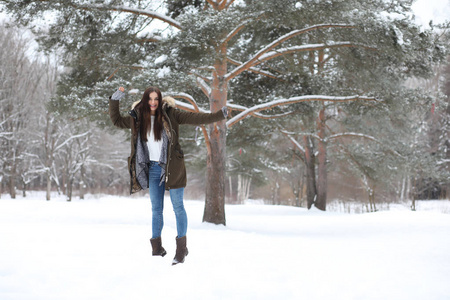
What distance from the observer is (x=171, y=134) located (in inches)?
155

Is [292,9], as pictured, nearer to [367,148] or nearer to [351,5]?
[351,5]

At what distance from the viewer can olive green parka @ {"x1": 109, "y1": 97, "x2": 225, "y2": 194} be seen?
12.7 ft

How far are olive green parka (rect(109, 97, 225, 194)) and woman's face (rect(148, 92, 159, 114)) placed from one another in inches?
4.1

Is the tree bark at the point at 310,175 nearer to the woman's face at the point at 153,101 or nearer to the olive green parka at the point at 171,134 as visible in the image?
the olive green parka at the point at 171,134

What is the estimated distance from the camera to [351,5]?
23.9 feet

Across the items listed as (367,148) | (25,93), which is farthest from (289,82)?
(25,93)

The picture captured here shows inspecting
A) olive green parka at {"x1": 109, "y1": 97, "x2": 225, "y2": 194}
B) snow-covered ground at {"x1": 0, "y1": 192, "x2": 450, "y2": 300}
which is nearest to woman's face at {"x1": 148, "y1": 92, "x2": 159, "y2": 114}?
olive green parka at {"x1": 109, "y1": 97, "x2": 225, "y2": 194}

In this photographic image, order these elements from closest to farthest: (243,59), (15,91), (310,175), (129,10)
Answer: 1. (129,10)
2. (243,59)
3. (310,175)
4. (15,91)

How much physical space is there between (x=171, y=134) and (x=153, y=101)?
0.39m

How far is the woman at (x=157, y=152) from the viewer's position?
12.8 feet

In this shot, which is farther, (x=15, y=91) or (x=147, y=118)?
(x=15, y=91)

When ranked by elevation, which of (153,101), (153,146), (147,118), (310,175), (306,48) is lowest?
(310,175)

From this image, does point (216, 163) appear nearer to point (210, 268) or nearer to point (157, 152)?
point (157, 152)

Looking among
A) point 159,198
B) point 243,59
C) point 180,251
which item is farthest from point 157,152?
point 243,59
